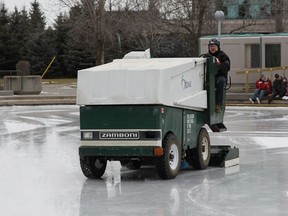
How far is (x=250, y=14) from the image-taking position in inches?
1826

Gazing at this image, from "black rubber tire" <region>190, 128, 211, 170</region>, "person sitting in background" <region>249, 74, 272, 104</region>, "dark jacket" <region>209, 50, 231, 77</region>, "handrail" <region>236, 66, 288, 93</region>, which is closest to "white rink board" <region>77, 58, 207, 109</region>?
"black rubber tire" <region>190, 128, 211, 170</region>

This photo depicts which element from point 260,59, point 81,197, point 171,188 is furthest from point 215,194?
point 260,59

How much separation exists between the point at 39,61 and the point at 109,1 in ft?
97.4

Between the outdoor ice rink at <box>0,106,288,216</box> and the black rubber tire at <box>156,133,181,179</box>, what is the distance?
14 centimetres

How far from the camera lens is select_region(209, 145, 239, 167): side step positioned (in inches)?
555

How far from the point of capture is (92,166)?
12.8 metres

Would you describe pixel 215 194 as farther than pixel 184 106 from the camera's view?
No

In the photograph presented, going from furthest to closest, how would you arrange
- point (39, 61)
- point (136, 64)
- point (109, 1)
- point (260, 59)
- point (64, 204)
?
1. point (39, 61)
2. point (109, 1)
3. point (260, 59)
4. point (136, 64)
5. point (64, 204)

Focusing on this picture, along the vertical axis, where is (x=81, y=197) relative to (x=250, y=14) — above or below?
below

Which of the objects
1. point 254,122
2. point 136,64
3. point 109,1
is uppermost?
point 109,1

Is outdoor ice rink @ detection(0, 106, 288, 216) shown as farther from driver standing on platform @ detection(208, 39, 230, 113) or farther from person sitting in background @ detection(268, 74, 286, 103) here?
person sitting in background @ detection(268, 74, 286, 103)

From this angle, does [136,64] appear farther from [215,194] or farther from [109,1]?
[109,1]

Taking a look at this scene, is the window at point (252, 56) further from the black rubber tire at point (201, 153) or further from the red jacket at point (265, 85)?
the black rubber tire at point (201, 153)

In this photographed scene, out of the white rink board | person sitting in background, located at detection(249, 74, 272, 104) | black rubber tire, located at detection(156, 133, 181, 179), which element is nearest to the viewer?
the white rink board
